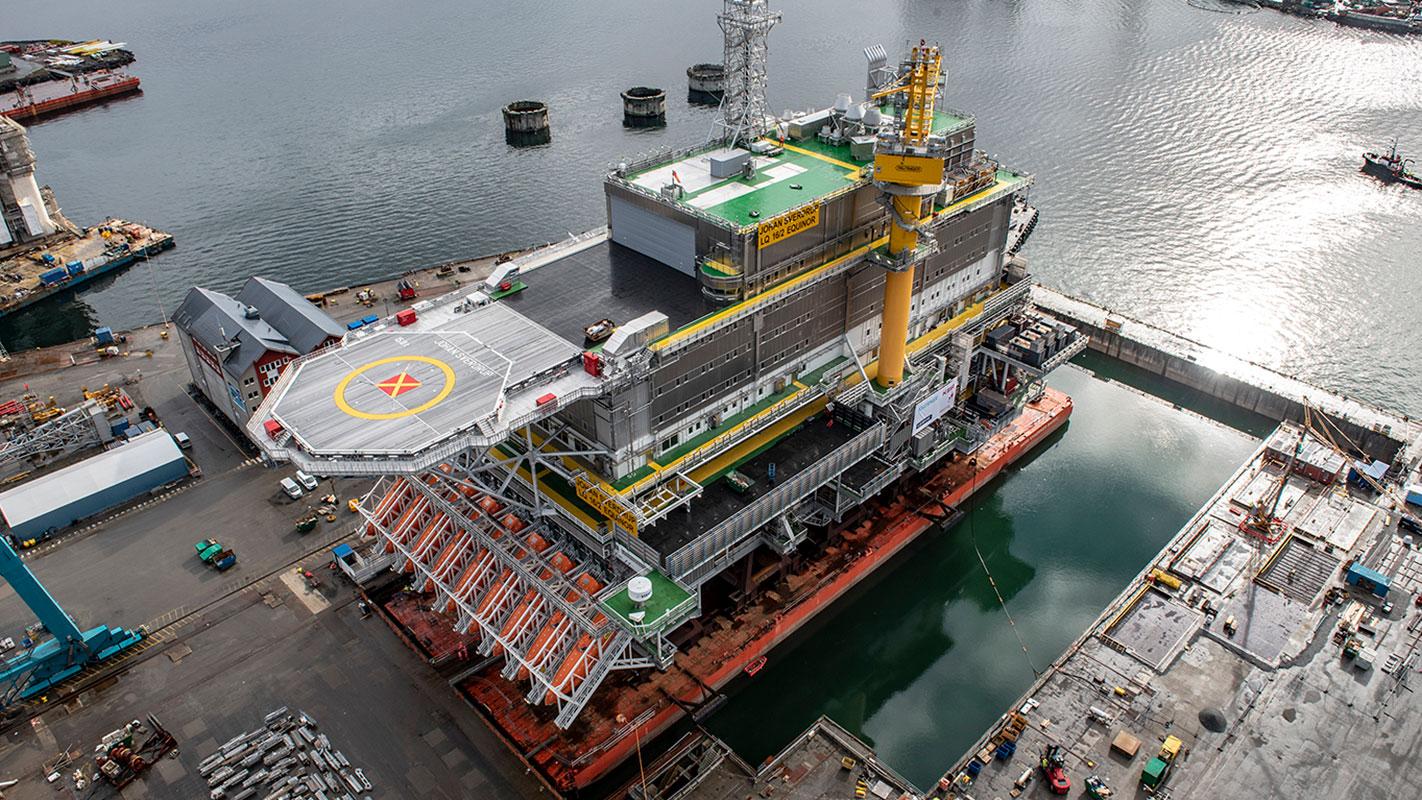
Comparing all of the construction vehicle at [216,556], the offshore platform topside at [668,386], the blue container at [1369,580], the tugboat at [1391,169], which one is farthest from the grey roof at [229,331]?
the tugboat at [1391,169]

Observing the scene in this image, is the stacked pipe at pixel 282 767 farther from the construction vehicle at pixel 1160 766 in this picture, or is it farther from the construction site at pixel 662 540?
the construction vehicle at pixel 1160 766

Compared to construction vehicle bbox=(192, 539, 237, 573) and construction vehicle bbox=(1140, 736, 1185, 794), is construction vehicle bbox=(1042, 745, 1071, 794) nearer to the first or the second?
construction vehicle bbox=(1140, 736, 1185, 794)

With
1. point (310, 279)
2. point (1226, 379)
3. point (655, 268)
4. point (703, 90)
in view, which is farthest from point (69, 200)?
point (1226, 379)

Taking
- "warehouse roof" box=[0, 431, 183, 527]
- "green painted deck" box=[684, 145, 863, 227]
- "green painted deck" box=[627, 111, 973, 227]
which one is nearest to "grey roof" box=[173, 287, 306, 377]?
"warehouse roof" box=[0, 431, 183, 527]

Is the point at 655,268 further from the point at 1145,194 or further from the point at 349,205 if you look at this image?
the point at 1145,194

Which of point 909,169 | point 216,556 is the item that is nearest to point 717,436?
point 909,169
